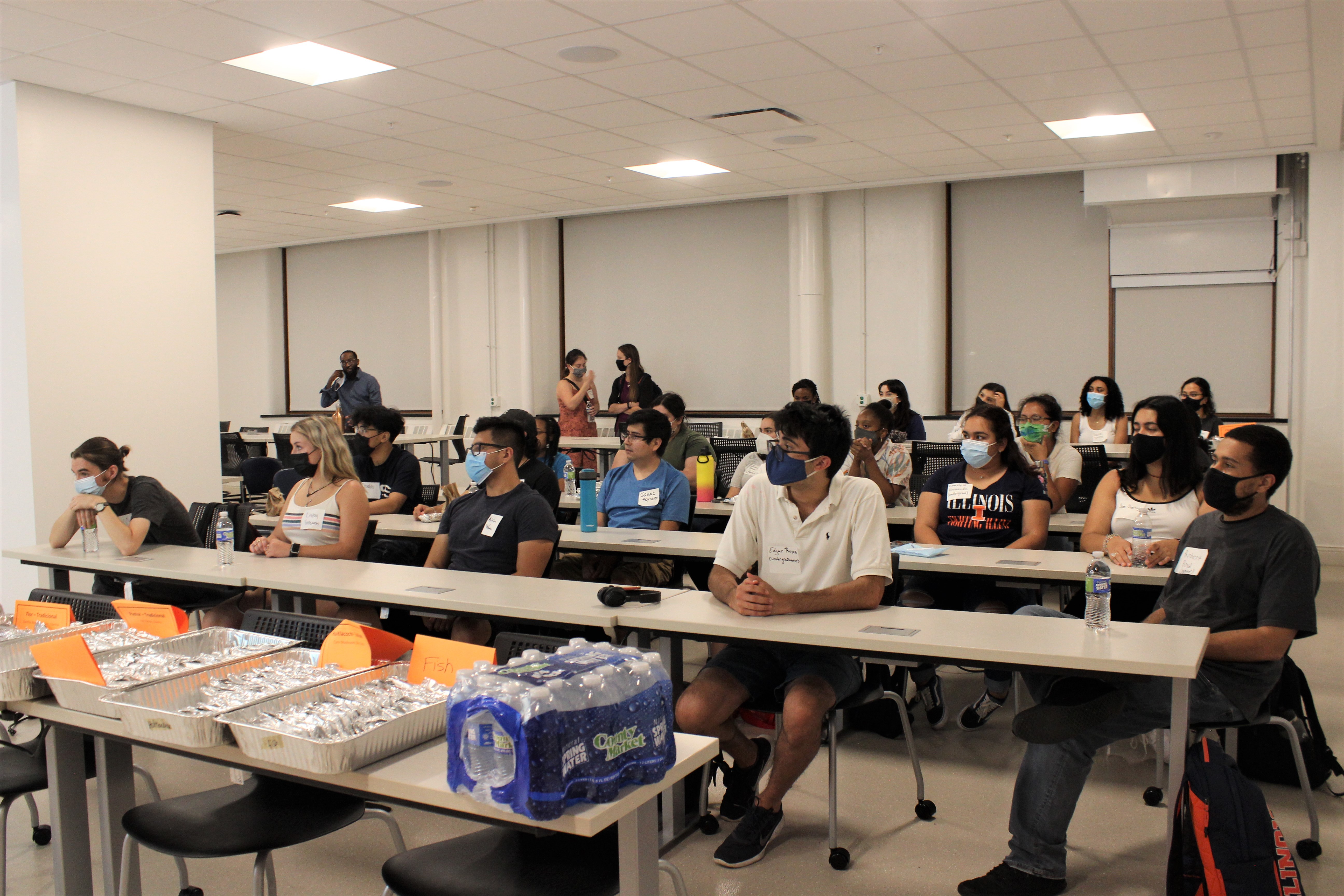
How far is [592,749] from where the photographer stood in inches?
65.3

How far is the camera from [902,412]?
7.36m

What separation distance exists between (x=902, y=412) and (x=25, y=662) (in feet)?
19.4

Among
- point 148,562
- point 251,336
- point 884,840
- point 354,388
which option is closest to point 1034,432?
point 884,840

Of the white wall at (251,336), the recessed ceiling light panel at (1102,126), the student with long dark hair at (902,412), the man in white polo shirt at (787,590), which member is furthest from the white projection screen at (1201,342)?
the white wall at (251,336)

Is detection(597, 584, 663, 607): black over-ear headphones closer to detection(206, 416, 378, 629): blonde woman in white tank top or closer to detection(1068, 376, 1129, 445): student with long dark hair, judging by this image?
detection(206, 416, 378, 629): blonde woman in white tank top

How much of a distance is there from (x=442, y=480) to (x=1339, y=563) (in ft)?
26.3

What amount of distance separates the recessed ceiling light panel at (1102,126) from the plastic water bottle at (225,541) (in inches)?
226

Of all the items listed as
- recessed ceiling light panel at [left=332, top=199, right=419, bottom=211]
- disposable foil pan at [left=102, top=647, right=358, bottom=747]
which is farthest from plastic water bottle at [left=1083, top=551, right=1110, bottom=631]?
recessed ceiling light panel at [left=332, top=199, right=419, bottom=211]

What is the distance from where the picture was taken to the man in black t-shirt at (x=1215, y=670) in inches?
103

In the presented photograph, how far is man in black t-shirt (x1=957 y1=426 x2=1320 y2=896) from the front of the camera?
262 centimetres

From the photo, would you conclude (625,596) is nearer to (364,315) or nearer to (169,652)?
(169,652)

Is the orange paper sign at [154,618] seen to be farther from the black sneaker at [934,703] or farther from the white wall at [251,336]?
the white wall at [251,336]

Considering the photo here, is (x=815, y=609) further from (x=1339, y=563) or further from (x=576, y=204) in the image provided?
(x=576, y=204)

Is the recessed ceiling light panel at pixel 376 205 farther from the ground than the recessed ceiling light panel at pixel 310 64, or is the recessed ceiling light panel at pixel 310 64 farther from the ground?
the recessed ceiling light panel at pixel 376 205
